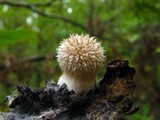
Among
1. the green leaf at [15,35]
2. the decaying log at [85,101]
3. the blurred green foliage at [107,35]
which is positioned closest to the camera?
the decaying log at [85,101]

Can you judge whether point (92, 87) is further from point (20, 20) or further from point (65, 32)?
point (20, 20)

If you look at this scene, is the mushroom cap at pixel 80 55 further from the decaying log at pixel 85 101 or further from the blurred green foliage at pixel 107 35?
the blurred green foliage at pixel 107 35

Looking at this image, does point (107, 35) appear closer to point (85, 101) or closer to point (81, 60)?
point (81, 60)

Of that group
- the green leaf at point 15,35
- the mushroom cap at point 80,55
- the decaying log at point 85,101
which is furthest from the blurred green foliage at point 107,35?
the decaying log at point 85,101

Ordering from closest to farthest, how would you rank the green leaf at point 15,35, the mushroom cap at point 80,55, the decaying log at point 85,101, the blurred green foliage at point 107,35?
the decaying log at point 85,101
the mushroom cap at point 80,55
the green leaf at point 15,35
the blurred green foliage at point 107,35

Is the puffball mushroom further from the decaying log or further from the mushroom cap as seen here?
the decaying log

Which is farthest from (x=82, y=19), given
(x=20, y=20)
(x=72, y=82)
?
(x=72, y=82)

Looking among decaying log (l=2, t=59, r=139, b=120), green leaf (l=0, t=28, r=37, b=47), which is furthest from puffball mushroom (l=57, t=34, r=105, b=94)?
green leaf (l=0, t=28, r=37, b=47)
